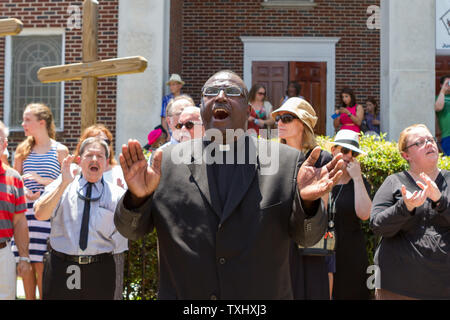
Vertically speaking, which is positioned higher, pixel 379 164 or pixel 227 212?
pixel 379 164

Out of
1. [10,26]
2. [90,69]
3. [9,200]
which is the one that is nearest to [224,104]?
[9,200]

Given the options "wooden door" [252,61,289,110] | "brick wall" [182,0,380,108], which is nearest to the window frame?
"brick wall" [182,0,380,108]

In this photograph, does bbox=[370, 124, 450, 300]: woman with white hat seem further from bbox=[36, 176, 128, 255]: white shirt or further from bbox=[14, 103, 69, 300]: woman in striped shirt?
bbox=[14, 103, 69, 300]: woman in striped shirt

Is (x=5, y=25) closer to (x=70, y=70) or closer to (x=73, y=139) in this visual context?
(x=70, y=70)

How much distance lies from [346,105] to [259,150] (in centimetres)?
777

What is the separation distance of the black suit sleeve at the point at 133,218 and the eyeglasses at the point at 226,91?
1.75 feet

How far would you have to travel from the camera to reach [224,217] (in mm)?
2264

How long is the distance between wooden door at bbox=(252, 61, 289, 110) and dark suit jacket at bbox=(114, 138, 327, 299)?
11.4 m

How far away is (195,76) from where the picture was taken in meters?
13.6

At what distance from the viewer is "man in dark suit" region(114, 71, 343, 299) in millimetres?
2256

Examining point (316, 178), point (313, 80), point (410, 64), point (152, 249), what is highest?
point (313, 80)

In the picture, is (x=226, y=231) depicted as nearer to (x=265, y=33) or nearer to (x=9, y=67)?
(x=9, y=67)

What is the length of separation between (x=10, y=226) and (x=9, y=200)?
211mm
